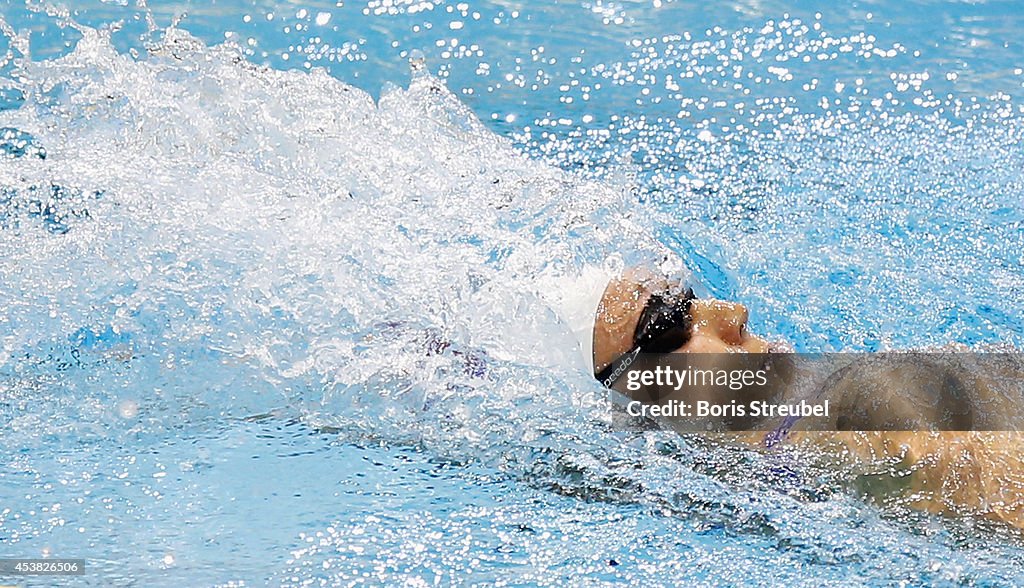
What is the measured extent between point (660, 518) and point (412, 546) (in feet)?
1.29

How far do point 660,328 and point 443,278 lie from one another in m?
0.55

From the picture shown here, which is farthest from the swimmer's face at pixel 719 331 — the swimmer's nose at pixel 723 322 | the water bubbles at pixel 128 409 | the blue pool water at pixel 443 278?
the water bubbles at pixel 128 409

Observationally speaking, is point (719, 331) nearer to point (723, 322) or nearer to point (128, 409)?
point (723, 322)

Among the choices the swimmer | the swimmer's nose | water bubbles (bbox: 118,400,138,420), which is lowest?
water bubbles (bbox: 118,400,138,420)

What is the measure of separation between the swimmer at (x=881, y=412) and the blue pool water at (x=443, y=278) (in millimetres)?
45

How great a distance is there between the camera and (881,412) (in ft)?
5.80

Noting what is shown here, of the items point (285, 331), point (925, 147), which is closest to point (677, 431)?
point (285, 331)

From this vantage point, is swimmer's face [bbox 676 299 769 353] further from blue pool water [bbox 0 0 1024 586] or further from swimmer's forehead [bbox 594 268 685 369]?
blue pool water [bbox 0 0 1024 586]

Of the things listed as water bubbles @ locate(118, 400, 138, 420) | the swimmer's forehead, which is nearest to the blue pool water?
water bubbles @ locate(118, 400, 138, 420)

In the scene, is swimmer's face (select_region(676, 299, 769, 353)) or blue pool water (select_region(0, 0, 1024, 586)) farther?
swimmer's face (select_region(676, 299, 769, 353))

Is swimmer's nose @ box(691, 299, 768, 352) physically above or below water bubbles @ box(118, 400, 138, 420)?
above

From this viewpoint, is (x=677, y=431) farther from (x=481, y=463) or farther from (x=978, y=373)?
(x=978, y=373)

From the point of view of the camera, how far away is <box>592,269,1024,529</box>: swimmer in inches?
67.0

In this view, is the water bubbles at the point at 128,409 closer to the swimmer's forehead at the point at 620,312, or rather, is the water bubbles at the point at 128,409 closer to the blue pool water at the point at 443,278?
the blue pool water at the point at 443,278
